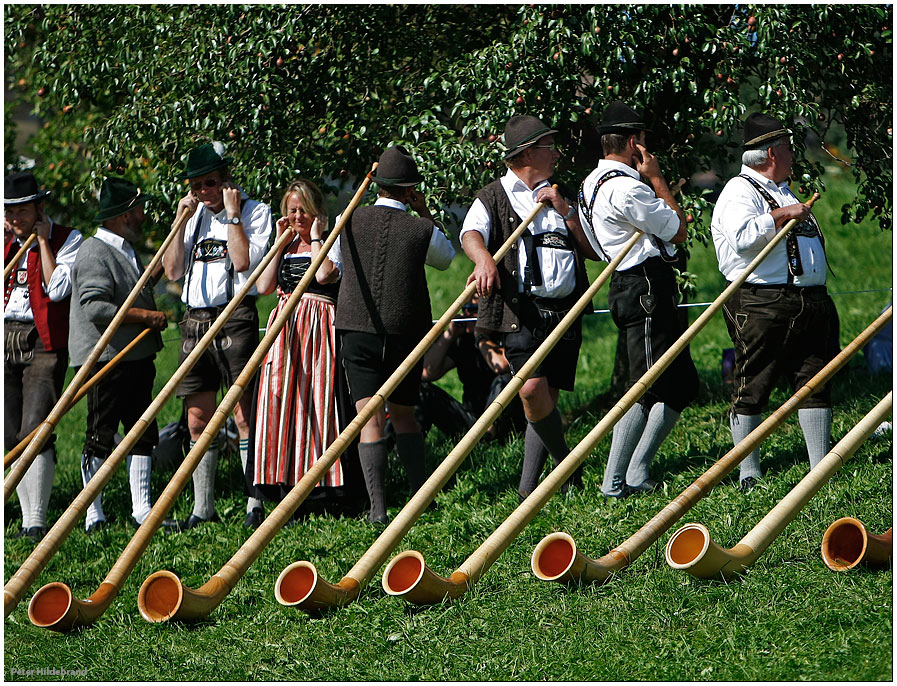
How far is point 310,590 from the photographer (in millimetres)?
4305

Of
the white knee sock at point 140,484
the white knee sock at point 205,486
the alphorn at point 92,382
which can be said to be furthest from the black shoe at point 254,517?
the alphorn at point 92,382

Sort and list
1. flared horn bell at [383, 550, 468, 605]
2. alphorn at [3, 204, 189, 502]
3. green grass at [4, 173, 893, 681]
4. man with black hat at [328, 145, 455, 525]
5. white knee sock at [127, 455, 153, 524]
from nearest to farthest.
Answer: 1. green grass at [4, 173, 893, 681]
2. flared horn bell at [383, 550, 468, 605]
3. alphorn at [3, 204, 189, 502]
4. man with black hat at [328, 145, 455, 525]
5. white knee sock at [127, 455, 153, 524]

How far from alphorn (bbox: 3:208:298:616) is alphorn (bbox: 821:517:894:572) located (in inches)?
119

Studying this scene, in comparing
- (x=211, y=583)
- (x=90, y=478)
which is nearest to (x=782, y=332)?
(x=211, y=583)

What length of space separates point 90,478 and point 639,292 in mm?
3235

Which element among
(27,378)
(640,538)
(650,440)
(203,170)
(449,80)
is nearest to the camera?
(640,538)

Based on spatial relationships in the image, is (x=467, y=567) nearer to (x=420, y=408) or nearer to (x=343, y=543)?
(x=343, y=543)

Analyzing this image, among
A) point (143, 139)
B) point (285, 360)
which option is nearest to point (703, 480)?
point (285, 360)

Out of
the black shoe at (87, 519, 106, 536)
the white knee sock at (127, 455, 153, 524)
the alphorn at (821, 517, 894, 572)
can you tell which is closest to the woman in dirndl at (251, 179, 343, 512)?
the white knee sock at (127, 455, 153, 524)

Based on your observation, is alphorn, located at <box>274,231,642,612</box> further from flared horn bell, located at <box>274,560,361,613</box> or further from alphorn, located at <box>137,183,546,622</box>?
alphorn, located at <box>137,183,546,622</box>

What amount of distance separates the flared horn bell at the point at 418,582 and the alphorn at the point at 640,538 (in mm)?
320

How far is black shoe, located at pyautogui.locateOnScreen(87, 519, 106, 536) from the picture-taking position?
6367 millimetres

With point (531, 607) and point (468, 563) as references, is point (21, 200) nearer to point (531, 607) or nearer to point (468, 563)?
point (468, 563)

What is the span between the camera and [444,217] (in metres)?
7.11
